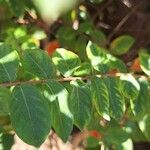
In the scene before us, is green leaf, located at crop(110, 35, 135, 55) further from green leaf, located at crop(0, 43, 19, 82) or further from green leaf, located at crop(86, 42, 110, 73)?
green leaf, located at crop(0, 43, 19, 82)

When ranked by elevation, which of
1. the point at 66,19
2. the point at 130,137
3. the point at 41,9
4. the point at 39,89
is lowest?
the point at 130,137

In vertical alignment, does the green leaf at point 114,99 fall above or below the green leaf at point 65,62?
below

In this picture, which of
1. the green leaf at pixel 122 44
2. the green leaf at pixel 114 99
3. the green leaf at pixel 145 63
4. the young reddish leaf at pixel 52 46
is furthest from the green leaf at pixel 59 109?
the green leaf at pixel 122 44

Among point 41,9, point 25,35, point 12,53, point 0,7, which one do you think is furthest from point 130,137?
point 41,9

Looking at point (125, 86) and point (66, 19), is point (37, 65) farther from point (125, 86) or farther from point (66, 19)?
point (66, 19)

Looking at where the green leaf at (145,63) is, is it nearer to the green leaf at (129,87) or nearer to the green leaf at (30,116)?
the green leaf at (129,87)
